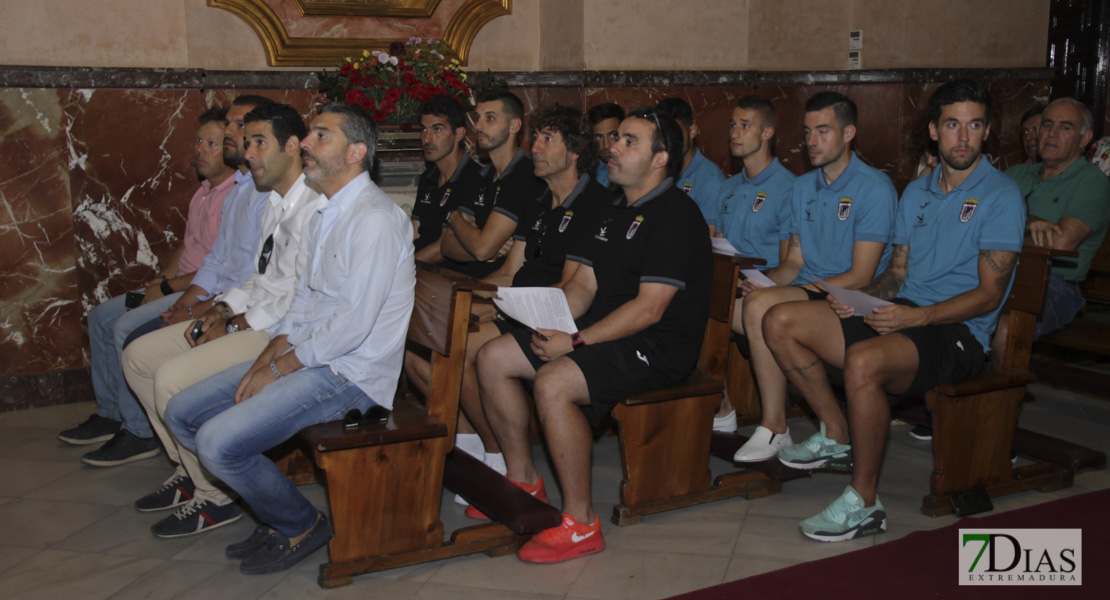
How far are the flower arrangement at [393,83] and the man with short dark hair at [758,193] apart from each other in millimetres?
1530

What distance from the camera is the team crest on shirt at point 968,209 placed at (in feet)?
10.2

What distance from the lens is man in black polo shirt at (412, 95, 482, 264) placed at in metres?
4.21

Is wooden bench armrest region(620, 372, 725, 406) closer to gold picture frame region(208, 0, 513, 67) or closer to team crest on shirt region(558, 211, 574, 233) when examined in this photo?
team crest on shirt region(558, 211, 574, 233)

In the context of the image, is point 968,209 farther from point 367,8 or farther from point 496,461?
point 367,8

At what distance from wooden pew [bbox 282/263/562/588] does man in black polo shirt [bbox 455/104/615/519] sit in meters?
0.49

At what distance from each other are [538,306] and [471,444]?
3.08ft

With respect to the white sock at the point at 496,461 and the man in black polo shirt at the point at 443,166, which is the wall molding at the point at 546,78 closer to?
the man in black polo shirt at the point at 443,166

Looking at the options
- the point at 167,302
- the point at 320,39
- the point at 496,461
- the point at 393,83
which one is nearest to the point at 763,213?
the point at 496,461

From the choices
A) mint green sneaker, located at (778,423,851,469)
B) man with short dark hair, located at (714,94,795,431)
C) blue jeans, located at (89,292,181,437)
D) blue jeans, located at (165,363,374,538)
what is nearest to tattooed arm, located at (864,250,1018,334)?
mint green sneaker, located at (778,423,851,469)

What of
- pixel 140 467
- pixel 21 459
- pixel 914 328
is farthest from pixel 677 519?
pixel 21 459

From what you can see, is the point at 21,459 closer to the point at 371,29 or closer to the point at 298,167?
the point at 298,167

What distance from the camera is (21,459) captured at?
13.0 feet

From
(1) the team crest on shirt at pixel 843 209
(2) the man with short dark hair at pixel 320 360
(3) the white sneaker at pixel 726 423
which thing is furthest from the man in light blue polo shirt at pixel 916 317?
(2) the man with short dark hair at pixel 320 360

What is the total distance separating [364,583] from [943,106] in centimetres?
246
